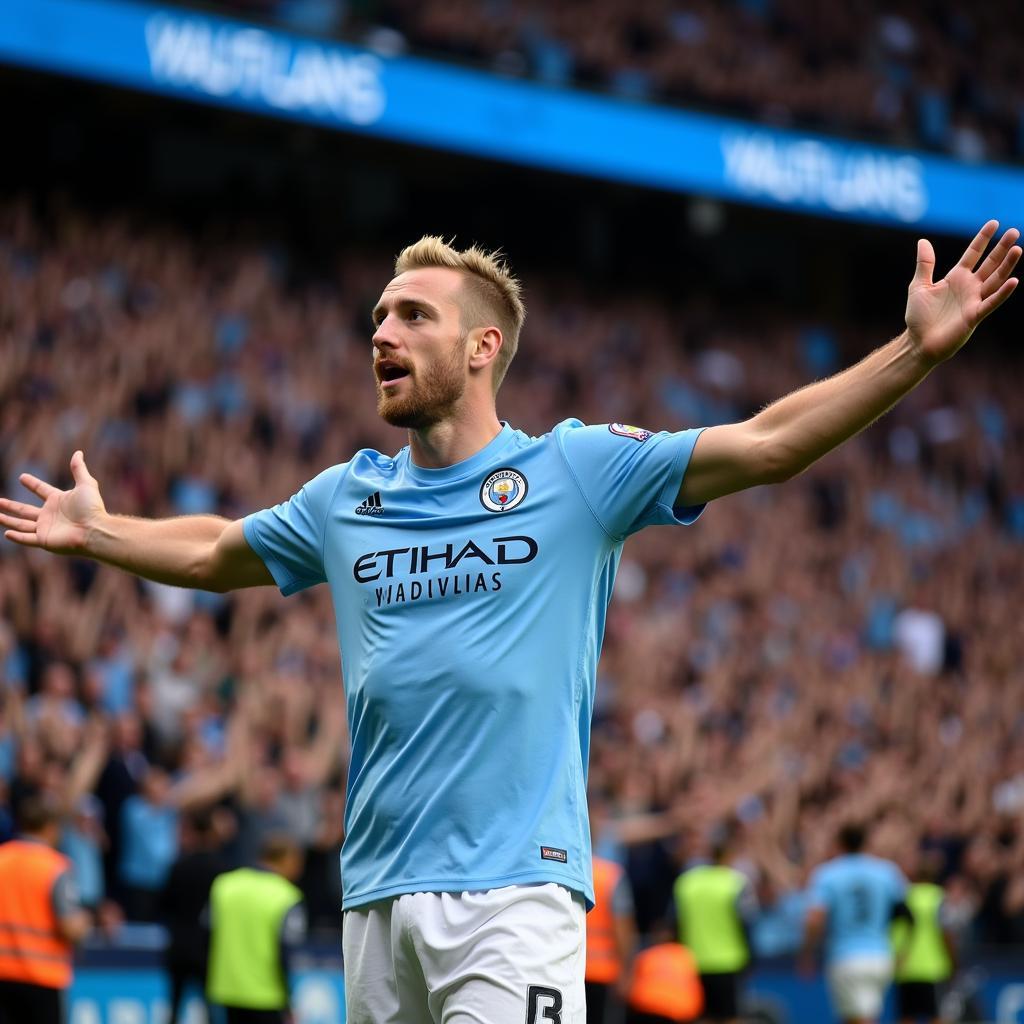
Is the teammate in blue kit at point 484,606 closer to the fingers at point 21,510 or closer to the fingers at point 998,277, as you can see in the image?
the fingers at point 998,277

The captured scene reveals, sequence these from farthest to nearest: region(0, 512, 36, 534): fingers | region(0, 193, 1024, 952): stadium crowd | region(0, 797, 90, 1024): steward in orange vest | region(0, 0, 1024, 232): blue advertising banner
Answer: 1. region(0, 0, 1024, 232): blue advertising banner
2. region(0, 193, 1024, 952): stadium crowd
3. region(0, 797, 90, 1024): steward in orange vest
4. region(0, 512, 36, 534): fingers

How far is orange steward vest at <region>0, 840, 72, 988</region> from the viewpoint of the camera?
8.55 metres

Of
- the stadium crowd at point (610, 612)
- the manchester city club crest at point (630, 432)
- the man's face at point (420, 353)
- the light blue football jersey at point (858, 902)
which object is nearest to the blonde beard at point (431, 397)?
the man's face at point (420, 353)

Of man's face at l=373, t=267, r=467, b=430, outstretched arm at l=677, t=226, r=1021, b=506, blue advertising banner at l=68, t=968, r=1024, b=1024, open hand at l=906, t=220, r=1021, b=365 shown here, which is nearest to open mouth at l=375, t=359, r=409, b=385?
man's face at l=373, t=267, r=467, b=430

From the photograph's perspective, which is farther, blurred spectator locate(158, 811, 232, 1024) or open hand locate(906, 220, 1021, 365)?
blurred spectator locate(158, 811, 232, 1024)

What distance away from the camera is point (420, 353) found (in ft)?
12.8

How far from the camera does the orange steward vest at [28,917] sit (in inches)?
336

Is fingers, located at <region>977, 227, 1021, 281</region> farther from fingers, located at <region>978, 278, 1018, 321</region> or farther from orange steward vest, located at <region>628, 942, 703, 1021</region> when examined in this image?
orange steward vest, located at <region>628, 942, 703, 1021</region>

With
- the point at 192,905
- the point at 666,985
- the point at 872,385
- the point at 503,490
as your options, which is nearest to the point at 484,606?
the point at 503,490

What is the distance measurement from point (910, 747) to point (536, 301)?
757cm

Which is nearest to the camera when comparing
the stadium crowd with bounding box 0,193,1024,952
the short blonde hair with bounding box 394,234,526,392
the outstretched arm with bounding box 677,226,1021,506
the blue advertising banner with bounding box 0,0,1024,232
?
the outstretched arm with bounding box 677,226,1021,506

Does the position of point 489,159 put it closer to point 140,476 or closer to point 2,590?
point 140,476

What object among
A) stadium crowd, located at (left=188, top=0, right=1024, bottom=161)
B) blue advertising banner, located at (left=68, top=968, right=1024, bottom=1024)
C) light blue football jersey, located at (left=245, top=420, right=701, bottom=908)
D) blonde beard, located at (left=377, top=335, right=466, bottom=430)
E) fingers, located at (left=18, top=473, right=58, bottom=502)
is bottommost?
blue advertising banner, located at (left=68, top=968, right=1024, bottom=1024)

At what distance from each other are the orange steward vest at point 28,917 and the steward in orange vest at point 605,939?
324 centimetres
